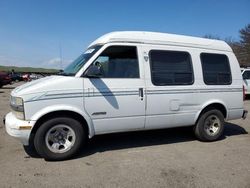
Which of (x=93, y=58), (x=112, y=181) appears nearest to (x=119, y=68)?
(x=93, y=58)

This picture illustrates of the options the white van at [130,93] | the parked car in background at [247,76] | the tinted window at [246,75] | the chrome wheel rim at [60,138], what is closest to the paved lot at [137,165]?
the chrome wheel rim at [60,138]

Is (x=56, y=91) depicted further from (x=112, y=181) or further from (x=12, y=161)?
(x=112, y=181)

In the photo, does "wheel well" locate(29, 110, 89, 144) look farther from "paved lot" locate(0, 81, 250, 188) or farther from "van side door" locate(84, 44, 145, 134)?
"paved lot" locate(0, 81, 250, 188)

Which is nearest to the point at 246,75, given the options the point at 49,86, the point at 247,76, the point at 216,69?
the point at 247,76

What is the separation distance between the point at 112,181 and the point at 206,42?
422 cm

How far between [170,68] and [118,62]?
1.26 meters

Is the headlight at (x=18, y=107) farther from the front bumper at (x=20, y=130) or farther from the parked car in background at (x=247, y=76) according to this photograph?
the parked car in background at (x=247, y=76)

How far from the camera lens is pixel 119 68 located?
5.77m

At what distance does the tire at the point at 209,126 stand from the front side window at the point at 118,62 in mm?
2088

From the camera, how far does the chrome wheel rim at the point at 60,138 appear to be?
526cm

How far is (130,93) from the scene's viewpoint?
5.74 metres

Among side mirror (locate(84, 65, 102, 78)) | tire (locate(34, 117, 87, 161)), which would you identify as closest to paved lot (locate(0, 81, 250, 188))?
tire (locate(34, 117, 87, 161))

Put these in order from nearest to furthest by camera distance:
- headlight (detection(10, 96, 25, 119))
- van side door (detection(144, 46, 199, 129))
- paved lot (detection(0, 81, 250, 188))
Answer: paved lot (detection(0, 81, 250, 188)) < headlight (detection(10, 96, 25, 119)) < van side door (detection(144, 46, 199, 129))

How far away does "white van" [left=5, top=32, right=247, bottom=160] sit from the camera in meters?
5.16
